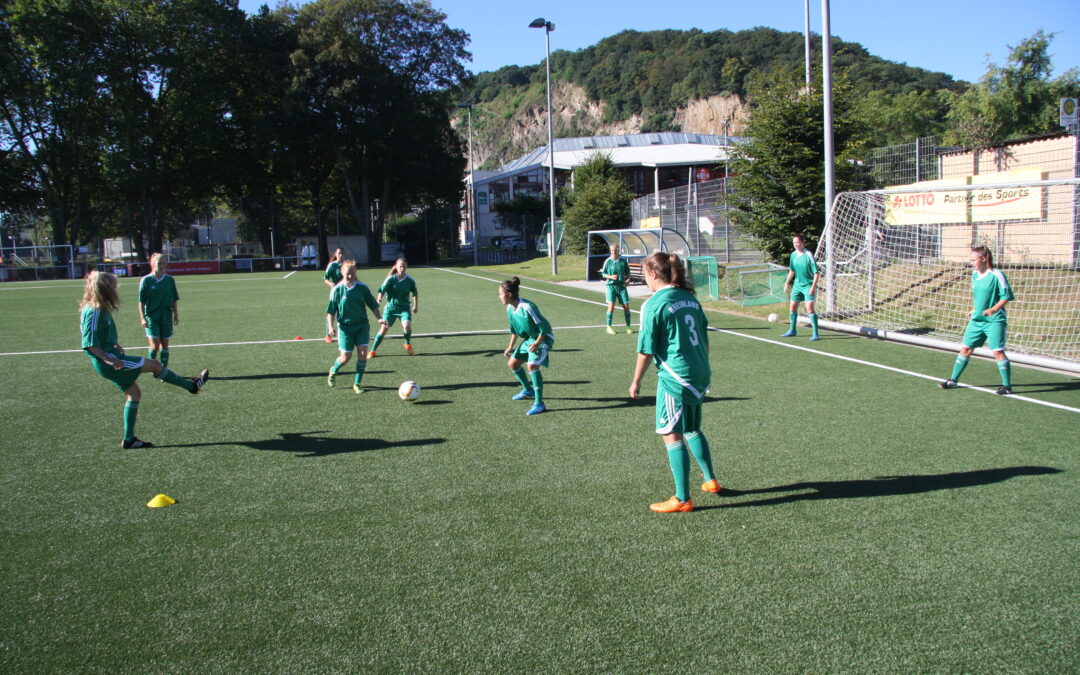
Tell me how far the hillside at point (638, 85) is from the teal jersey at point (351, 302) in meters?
95.3


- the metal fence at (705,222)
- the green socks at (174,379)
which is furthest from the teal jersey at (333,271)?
the metal fence at (705,222)

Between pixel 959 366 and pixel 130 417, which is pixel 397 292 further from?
pixel 959 366

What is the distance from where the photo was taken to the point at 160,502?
17.5ft

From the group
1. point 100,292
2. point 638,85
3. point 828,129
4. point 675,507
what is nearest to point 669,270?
point 675,507

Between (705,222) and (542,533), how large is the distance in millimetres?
22851

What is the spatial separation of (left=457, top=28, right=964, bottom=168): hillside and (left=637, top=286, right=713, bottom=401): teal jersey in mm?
97684

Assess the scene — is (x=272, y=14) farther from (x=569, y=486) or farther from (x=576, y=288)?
(x=569, y=486)

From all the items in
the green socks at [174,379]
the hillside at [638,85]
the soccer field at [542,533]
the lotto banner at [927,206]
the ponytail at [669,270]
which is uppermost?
the hillside at [638,85]

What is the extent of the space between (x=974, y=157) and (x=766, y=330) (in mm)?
7297

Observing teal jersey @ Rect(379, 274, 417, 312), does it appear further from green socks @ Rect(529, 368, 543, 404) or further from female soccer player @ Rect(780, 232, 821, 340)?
female soccer player @ Rect(780, 232, 821, 340)

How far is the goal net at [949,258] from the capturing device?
38.2 feet

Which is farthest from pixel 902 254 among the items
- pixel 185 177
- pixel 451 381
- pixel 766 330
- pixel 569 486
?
pixel 185 177

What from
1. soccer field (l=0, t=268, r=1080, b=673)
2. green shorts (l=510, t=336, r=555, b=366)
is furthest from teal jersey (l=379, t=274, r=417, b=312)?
green shorts (l=510, t=336, r=555, b=366)

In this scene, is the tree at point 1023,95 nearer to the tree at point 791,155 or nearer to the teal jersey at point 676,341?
the tree at point 791,155
